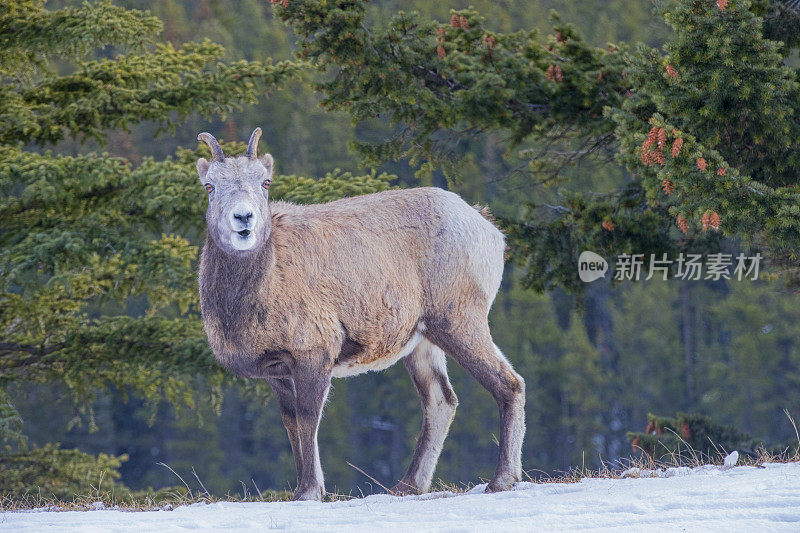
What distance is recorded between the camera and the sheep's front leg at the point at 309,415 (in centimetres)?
639

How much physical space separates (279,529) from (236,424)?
117 feet

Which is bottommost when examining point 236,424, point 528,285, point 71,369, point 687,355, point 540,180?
point 236,424

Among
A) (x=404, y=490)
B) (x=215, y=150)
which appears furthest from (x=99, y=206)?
(x=404, y=490)

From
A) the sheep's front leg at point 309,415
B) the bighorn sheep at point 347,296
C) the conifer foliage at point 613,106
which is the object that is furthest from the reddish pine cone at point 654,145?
the sheep's front leg at point 309,415

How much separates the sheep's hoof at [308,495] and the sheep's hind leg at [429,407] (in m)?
0.89

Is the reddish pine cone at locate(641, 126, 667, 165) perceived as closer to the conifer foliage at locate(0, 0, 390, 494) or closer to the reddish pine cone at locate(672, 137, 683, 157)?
the reddish pine cone at locate(672, 137, 683, 157)

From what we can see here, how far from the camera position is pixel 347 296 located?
6723 mm

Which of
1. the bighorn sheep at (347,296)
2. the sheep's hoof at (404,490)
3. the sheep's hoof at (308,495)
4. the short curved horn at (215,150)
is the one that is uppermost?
the short curved horn at (215,150)

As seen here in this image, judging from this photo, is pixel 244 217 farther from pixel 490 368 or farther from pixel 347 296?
pixel 490 368

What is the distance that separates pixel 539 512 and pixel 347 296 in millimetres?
2123

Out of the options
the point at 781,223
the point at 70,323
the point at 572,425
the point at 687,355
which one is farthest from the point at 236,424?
the point at 781,223

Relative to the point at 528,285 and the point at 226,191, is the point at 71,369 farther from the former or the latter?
the point at 226,191

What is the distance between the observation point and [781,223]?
7.23m

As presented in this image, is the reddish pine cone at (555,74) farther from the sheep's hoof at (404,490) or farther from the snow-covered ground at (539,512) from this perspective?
the snow-covered ground at (539,512)
